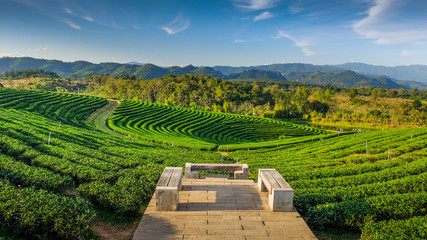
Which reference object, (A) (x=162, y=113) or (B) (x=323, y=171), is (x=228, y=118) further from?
(B) (x=323, y=171)

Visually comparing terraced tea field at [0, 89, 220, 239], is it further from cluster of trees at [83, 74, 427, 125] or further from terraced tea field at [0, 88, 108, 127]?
cluster of trees at [83, 74, 427, 125]

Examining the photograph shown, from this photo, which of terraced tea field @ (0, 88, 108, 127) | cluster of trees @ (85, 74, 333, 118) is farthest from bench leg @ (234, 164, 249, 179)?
cluster of trees @ (85, 74, 333, 118)

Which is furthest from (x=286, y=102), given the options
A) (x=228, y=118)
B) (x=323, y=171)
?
(x=323, y=171)

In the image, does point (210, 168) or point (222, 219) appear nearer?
point (222, 219)

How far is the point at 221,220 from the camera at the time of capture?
250 inches

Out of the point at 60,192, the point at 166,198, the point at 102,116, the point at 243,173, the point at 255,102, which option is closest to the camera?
the point at 166,198

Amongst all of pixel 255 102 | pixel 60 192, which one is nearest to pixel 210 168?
pixel 60 192

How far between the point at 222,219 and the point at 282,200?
1808mm

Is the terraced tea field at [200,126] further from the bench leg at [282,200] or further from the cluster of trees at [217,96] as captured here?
the bench leg at [282,200]

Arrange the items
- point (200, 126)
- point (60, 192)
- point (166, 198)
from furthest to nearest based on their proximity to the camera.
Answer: point (200, 126), point (60, 192), point (166, 198)

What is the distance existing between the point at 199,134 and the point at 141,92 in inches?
2808

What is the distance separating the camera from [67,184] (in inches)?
335

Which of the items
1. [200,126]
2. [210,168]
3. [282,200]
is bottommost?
[200,126]

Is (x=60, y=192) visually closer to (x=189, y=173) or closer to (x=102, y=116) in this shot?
(x=189, y=173)
